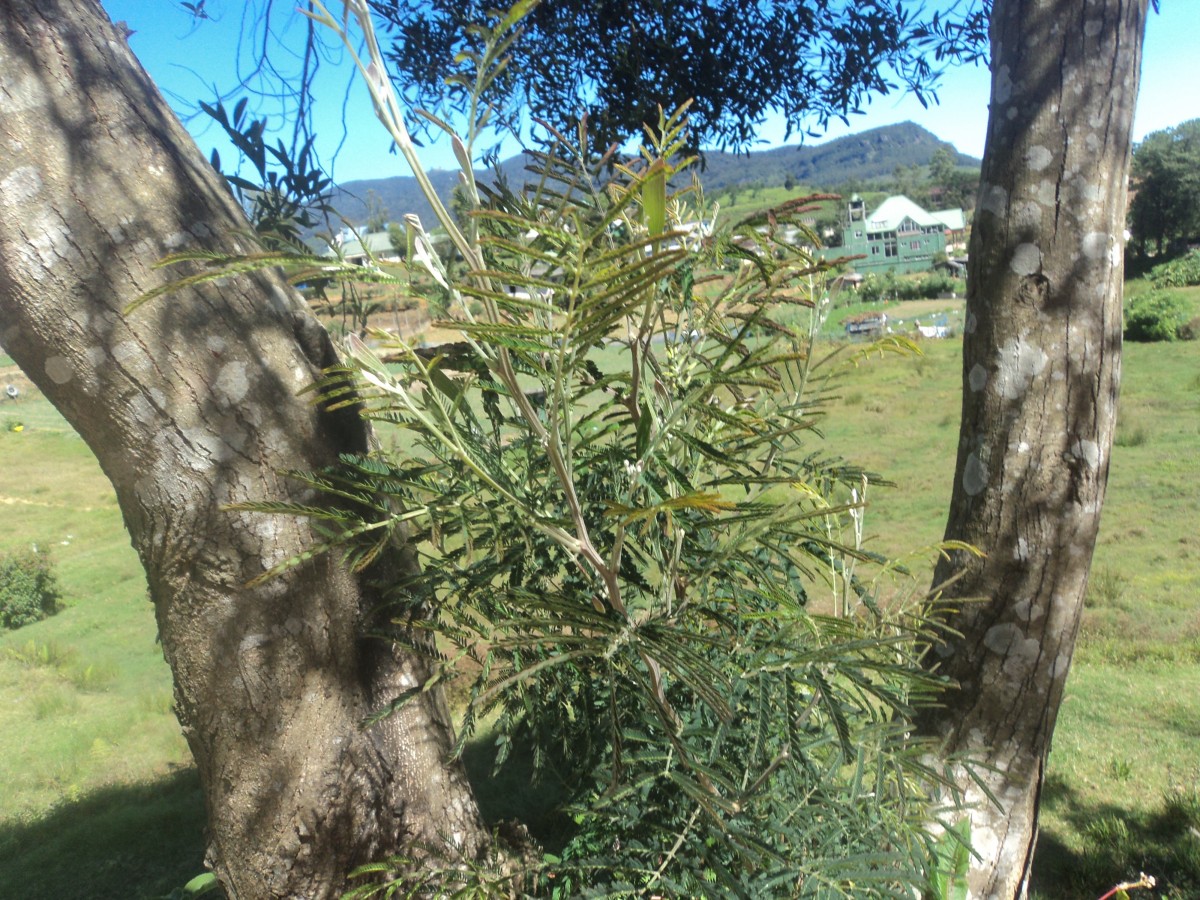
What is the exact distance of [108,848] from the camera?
8.40 feet

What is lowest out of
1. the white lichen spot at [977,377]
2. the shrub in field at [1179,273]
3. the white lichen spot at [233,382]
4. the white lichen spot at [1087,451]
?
the shrub in field at [1179,273]

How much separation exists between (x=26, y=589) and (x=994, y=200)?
13.2 feet

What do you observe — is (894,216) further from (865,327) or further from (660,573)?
(660,573)

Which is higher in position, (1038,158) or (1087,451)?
(1038,158)

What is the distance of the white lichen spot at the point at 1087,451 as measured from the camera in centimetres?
169

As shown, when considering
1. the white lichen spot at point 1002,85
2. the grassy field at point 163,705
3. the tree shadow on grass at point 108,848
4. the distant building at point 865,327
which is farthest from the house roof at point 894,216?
the tree shadow on grass at point 108,848

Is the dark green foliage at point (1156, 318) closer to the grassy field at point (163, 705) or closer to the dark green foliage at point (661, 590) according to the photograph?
the grassy field at point (163, 705)

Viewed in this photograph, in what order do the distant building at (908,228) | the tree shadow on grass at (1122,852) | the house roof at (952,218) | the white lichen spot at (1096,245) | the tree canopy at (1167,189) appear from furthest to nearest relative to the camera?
the house roof at (952,218) < the distant building at (908,228) < the tree canopy at (1167,189) < the tree shadow on grass at (1122,852) < the white lichen spot at (1096,245)

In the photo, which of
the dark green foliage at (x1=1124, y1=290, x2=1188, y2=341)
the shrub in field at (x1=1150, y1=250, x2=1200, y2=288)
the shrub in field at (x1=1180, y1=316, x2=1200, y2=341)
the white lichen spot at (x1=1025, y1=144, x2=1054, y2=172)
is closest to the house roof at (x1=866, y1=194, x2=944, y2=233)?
the shrub in field at (x1=1150, y1=250, x2=1200, y2=288)

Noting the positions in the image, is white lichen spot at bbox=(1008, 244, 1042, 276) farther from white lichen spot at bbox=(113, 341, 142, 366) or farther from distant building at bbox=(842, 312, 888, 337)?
white lichen spot at bbox=(113, 341, 142, 366)

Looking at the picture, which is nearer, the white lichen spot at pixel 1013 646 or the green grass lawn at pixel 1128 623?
the white lichen spot at pixel 1013 646

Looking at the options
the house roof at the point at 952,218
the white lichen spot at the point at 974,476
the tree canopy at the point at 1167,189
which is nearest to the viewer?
the white lichen spot at the point at 974,476

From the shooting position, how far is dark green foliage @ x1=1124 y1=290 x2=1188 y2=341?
7664 millimetres

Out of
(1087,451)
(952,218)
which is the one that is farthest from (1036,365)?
(952,218)
